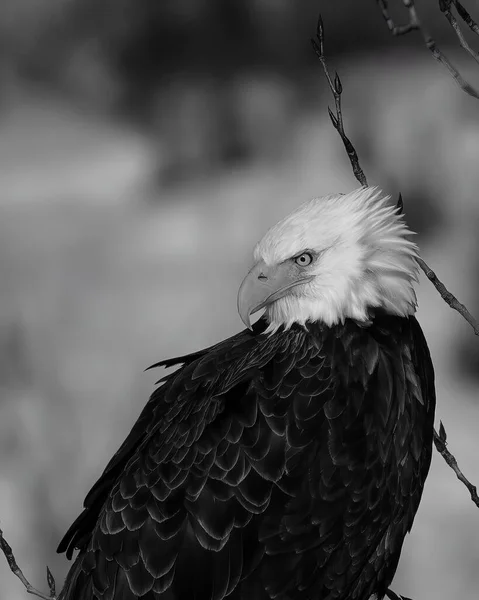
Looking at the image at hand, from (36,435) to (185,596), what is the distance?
3083 millimetres

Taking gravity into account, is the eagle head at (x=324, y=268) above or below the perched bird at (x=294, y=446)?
above

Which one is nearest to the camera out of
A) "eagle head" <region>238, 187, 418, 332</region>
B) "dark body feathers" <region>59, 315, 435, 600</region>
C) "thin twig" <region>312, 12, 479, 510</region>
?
"thin twig" <region>312, 12, 479, 510</region>

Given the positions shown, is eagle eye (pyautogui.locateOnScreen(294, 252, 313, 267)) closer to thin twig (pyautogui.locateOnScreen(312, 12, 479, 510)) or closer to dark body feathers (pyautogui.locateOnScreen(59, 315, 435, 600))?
dark body feathers (pyautogui.locateOnScreen(59, 315, 435, 600))

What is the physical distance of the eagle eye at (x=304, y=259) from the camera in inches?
89.2

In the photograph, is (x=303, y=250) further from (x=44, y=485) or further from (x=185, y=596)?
(x=44, y=485)

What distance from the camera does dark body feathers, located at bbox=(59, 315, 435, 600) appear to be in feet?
6.88

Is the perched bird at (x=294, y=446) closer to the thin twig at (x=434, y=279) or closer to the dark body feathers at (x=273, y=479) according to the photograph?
the dark body feathers at (x=273, y=479)

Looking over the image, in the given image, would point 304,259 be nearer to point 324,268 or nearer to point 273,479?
point 324,268

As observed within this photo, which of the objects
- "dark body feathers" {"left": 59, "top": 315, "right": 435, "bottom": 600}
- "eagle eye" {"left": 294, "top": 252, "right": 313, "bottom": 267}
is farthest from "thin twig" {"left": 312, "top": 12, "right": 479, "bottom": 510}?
"eagle eye" {"left": 294, "top": 252, "right": 313, "bottom": 267}

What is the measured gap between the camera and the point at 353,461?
2125 millimetres

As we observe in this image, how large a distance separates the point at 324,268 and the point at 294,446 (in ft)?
1.64

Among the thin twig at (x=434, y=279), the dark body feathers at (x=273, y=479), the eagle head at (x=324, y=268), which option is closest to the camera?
the thin twig at (x=434, y=279)

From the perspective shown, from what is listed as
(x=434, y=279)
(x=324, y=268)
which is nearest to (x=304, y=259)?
(x=324, y=268)

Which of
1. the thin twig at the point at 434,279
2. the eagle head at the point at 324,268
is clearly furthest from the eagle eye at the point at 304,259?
the thin twig at the point at 434,279
